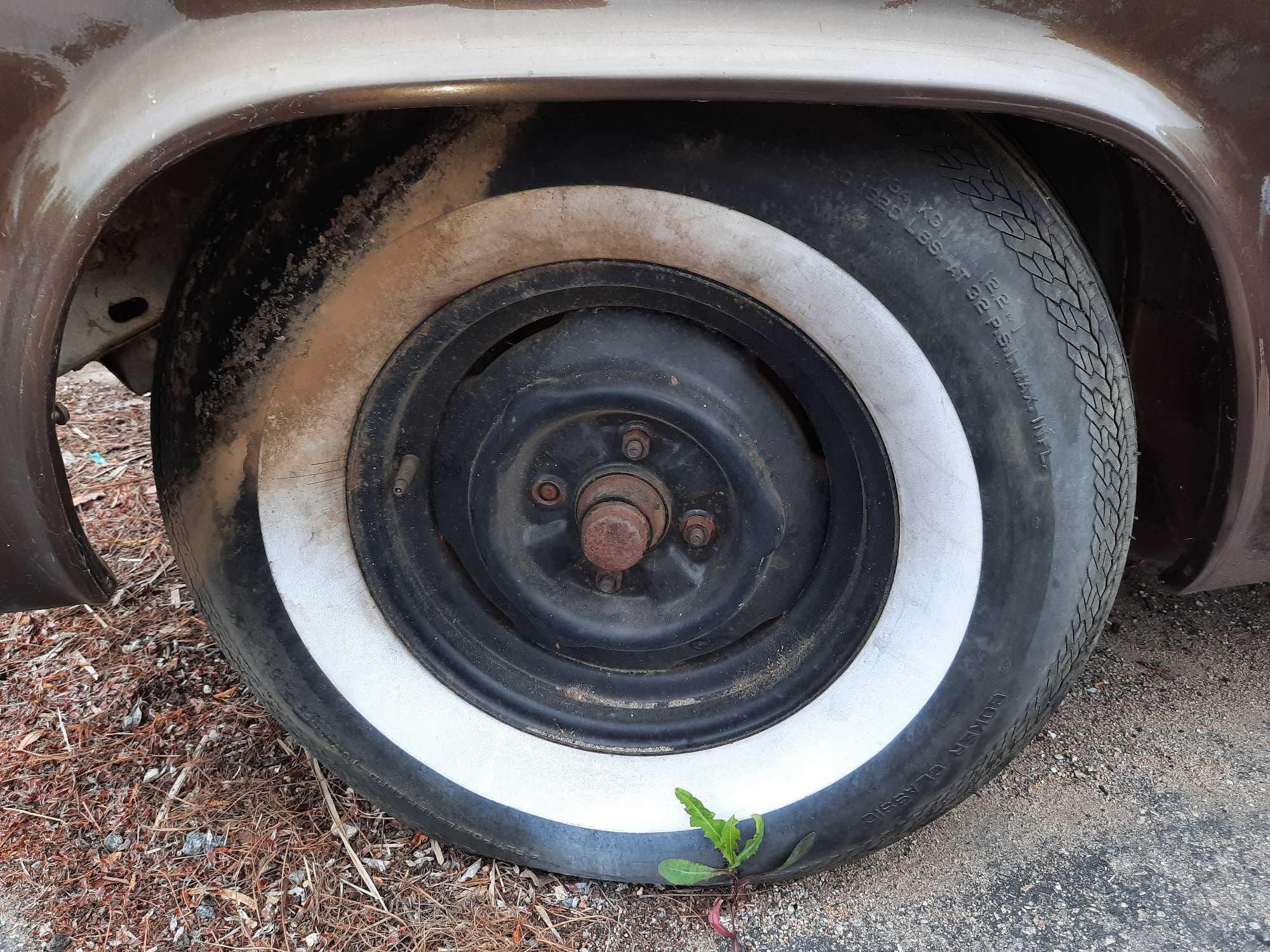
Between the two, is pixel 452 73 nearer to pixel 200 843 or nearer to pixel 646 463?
pixel 646 463

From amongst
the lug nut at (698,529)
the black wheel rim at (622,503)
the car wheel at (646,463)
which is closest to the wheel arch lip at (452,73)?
the car wheel at (646,463)

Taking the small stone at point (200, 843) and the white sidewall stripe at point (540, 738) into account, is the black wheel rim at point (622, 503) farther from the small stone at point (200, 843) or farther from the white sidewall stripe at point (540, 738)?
the small stone at point (200, 843)

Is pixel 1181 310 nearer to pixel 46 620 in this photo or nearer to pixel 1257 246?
pixel 1257 246

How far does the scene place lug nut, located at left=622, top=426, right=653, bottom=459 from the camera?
1484 mm

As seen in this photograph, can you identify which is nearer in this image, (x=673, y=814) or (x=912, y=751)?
(x=912, y=751)

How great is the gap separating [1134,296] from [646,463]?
0.82m

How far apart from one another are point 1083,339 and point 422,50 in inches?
35.3

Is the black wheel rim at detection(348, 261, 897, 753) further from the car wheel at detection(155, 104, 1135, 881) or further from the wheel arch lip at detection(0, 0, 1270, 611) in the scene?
the wheel arch lip at detection(0, 0, 1270, 611)

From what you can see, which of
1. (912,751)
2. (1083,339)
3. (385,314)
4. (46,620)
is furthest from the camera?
(46,620)

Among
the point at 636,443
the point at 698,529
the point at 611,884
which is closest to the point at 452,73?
the point at 636,443

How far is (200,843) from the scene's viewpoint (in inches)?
67.8

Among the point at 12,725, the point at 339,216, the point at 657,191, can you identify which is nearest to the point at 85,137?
the point at 339,216

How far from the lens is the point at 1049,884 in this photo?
162 centimetres

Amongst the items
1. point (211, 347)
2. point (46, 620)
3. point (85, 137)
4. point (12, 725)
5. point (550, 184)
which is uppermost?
point (550, 184)
